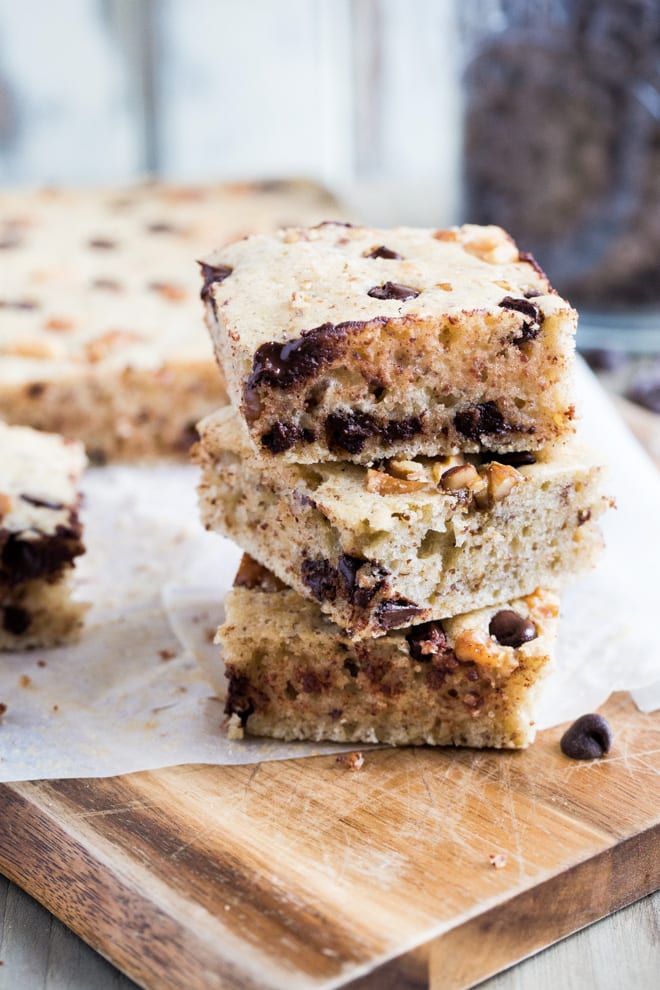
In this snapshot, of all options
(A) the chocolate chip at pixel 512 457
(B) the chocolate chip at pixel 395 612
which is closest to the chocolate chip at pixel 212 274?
(A) the chocolate chip at pixel 512 457

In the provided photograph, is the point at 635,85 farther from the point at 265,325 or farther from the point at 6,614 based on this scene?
the point at 6,614

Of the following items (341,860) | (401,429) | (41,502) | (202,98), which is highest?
(401,429)

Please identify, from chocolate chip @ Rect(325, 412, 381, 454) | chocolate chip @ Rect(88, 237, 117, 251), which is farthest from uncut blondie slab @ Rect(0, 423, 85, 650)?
chocolate chip @ Rect(88, 237, 117, 251)

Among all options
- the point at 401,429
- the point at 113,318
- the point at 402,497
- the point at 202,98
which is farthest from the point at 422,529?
the point at 202,98

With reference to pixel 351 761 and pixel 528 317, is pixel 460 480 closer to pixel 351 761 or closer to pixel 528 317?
pixel 528 317

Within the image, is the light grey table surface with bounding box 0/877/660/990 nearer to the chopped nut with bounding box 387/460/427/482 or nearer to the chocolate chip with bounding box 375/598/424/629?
the chocolate chip with bounding box 375/598/424/629

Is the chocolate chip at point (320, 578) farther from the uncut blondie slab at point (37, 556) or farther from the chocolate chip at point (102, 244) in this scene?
the chocolate chip at point (102, 244)

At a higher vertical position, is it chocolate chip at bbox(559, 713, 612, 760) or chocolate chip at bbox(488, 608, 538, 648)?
chocolate chip at bbox(488, 608, 538, 648)
